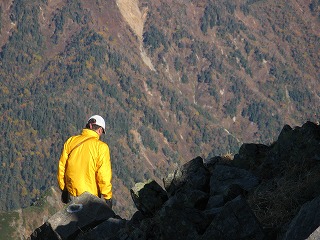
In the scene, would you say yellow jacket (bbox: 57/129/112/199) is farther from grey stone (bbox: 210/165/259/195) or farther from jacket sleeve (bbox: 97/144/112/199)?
grey stone (bbox: 210/165/259/195)

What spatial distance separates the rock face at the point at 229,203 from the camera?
371 inches

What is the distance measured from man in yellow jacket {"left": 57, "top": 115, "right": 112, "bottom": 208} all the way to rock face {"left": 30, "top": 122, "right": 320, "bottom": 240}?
0.56 meters

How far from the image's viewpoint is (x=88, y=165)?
1368 centimetres

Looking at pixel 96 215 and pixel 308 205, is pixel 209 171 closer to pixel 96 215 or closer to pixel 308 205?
pixel 96 215

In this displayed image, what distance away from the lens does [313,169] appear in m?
12.6

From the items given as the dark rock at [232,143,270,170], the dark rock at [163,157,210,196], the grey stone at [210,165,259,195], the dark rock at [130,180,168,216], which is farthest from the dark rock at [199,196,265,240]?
the dark rock at [232,143,270,170]

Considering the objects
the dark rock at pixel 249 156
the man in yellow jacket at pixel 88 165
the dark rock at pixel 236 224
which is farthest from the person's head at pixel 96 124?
the dark rock at pixel 236 224

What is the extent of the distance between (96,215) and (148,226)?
2335mm

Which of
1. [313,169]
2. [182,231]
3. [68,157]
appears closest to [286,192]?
[313,169]

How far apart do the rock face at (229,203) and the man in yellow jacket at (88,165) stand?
22.1 inches

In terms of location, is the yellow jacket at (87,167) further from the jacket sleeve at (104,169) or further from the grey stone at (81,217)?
the grey stone at (81,217)

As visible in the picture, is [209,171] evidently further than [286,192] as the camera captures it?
Yes

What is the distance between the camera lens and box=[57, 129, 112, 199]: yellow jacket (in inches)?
537

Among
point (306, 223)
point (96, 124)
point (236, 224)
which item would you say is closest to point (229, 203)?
point (236, 224)
